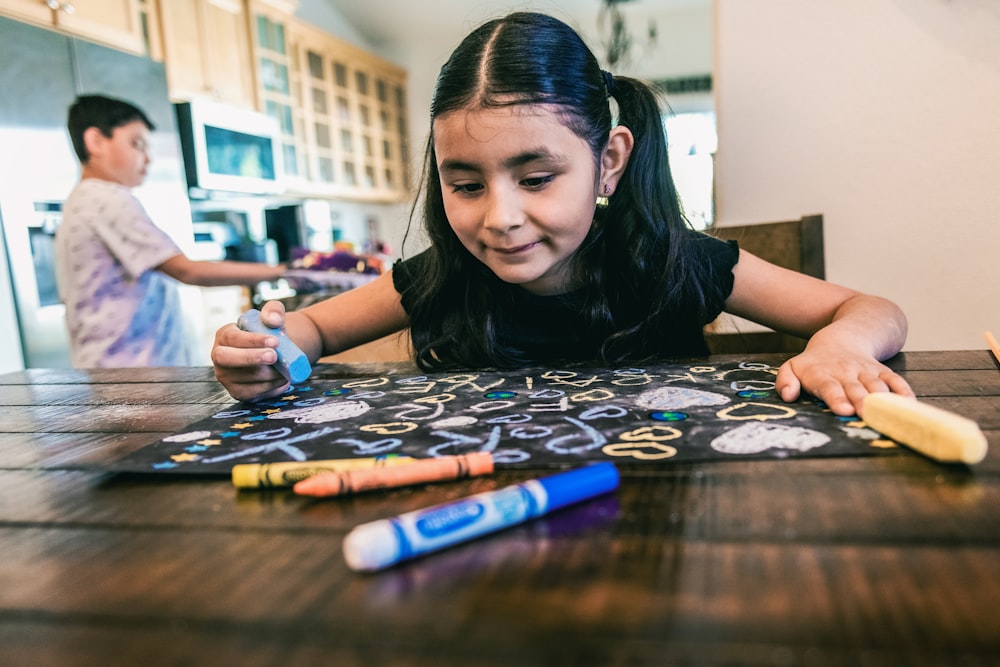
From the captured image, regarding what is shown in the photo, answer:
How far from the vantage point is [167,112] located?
273 cm

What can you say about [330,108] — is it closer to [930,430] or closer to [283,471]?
[283,471]

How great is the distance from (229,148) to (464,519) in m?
3.32

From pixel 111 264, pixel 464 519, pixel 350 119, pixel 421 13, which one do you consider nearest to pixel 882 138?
pixel 464 519

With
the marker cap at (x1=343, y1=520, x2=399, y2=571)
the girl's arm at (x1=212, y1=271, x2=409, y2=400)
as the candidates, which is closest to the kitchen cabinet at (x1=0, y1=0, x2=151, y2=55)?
the girl's arm at (x1=212, y1=271, x2=409, y2=400)

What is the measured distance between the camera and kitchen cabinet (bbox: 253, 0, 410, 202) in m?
3.96

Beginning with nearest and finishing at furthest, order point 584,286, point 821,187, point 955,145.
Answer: point 584,286 → point 955,145 → point 821,187

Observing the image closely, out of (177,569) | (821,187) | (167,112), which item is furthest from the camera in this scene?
(167,112)

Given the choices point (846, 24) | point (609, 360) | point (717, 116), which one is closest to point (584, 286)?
point (609, 360)

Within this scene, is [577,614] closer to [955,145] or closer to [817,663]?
[817,663]

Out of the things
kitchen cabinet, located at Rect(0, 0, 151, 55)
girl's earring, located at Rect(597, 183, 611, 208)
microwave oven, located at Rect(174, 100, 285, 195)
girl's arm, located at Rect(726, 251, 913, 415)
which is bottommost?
girl's arm, located at Rect(726, 251, 913, 415)

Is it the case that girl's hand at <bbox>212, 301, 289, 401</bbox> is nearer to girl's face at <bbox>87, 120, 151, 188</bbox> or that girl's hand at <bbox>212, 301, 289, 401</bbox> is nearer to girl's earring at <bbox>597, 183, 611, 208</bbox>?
girl's earring at <bbox>597, 183, 611, 208</bbox>

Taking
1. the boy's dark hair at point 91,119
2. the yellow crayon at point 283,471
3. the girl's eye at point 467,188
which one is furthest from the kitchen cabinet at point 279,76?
the yellow crayon at point 283,471

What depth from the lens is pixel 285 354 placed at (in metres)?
0.78

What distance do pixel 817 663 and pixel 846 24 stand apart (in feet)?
4.64
